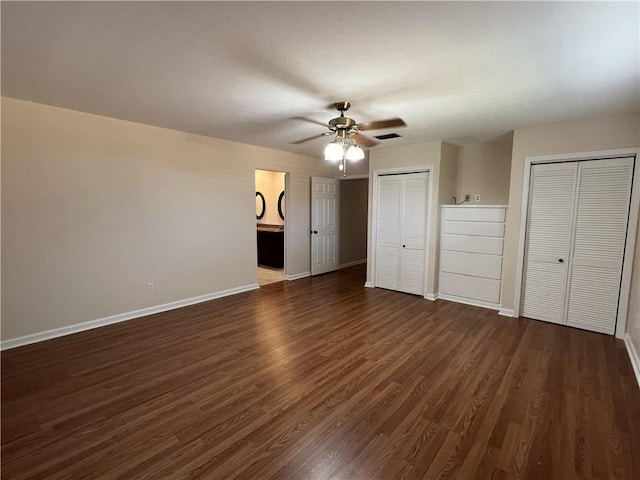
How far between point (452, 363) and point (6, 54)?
4270 millimetres

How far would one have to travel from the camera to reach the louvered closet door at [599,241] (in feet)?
11.1

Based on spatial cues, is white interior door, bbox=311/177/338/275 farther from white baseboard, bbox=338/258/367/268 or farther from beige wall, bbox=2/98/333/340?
beige wall, bbox=2/98/333/340

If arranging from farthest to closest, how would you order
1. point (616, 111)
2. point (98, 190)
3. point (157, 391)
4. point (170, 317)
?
point (170, 317) → point (98, 190) → point (616, 111) → point (157, 391)

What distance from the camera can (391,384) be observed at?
256cm

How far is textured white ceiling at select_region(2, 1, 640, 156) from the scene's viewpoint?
65.5 inches

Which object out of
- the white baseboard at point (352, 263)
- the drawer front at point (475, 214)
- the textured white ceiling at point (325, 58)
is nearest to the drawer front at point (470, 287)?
the drawer front at point (475, 214)

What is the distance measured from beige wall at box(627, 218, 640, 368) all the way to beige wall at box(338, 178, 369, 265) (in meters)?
4.89

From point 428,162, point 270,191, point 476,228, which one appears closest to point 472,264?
point 476,228

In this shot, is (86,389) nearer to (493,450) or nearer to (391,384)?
(391,384)

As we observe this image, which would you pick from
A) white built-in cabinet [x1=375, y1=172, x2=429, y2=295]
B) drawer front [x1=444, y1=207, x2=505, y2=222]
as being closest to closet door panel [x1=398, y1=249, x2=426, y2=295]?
white built-in cabinet [x1=375, y1=172, x2=429, y2=295]

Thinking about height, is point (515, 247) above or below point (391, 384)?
above

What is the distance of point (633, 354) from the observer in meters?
2.95

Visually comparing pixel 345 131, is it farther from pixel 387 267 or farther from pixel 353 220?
pixel 353 220

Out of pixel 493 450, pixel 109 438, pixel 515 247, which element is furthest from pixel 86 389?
pixel 515 247
